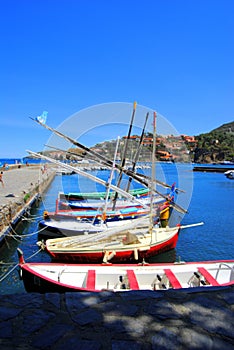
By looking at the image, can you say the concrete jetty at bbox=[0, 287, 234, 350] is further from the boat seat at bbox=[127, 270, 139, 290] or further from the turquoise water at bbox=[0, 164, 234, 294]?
the turquoise water at bbox=[0, 164, 234, 294]

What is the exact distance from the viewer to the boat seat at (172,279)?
7.65 m

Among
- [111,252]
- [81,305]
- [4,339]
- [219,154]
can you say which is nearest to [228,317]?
[81,305]

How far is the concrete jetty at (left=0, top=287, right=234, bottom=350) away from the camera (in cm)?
221

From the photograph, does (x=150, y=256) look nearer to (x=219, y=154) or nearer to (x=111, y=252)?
(x=111, y=252)

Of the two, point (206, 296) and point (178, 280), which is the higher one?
point (206, 296)

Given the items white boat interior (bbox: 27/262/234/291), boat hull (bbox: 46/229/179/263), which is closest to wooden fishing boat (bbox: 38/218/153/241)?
boat hull (bbox: 46/229/179/263)

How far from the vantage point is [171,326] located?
2443mm

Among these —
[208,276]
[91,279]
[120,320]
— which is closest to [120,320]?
[120,320]

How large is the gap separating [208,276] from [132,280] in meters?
2.34

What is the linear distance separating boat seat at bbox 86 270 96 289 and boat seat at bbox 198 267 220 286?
11.0 feet

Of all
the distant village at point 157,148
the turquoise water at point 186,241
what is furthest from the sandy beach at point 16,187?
the distant village at point 157,148

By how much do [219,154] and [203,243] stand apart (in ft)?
458

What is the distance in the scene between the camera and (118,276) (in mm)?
8492

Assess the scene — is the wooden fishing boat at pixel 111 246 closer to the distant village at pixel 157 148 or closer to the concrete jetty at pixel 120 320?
the distant village at pixel 157 148
